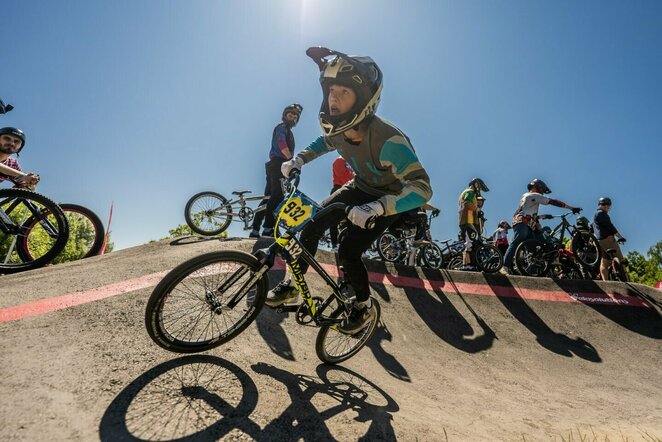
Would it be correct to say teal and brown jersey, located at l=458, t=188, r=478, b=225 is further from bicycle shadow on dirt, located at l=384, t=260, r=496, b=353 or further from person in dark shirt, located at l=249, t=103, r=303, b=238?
person in dark shirt, located at l=249, t=103, r=303, b=238

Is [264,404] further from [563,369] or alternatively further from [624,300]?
[624,300]

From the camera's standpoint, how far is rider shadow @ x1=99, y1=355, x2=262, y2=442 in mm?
1913

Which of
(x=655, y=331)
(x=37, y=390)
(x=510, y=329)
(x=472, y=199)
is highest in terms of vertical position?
(x=472, y=199)

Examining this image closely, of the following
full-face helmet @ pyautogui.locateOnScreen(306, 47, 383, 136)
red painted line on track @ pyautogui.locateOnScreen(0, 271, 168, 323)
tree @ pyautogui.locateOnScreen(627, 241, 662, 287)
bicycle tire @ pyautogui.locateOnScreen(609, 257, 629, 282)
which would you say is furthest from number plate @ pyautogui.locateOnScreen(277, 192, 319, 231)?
tree @ pyautogui.locateOnScreen(627, 241, 662, 287)

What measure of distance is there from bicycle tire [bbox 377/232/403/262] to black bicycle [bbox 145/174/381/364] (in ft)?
22.0

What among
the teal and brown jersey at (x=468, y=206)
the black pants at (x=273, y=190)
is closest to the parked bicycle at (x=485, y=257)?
the teal and brown jersey at (x=468, y=206)

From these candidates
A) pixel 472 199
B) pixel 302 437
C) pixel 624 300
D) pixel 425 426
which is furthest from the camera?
pixel 472 199

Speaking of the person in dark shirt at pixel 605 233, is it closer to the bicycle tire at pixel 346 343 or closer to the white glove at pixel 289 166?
the bicycle tire at pixel 346 343

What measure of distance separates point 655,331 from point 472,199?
4376 mm

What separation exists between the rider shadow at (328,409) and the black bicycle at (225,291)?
39 cm

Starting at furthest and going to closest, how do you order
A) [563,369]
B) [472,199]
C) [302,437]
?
[472,199] → [563,369] → [302,437]

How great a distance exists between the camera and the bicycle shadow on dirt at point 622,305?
261 inches

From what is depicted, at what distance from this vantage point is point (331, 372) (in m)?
3.30

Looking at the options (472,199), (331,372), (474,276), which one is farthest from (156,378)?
(472,199)
